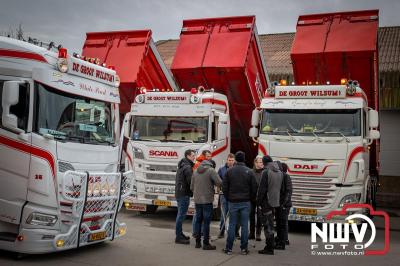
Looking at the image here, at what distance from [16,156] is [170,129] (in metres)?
5.21

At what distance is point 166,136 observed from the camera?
11625mm

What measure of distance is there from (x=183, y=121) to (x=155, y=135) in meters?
0.79

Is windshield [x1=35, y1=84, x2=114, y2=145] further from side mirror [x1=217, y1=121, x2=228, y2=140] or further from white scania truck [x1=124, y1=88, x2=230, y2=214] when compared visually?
side mirror [x1=217, y1=121, x2=228, y2=140]

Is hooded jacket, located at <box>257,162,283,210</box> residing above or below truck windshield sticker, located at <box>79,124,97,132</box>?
below

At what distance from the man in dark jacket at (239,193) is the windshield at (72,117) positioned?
87.1 inches

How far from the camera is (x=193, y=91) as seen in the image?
1178cm

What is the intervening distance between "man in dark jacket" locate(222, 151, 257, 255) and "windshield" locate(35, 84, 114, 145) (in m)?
2.21

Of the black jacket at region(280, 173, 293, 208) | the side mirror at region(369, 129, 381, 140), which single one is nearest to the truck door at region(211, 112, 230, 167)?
the black jacket at region(280, 173, 293, 208)

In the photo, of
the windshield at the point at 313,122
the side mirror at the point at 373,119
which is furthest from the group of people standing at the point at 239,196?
the side mirror at the point at 373,119

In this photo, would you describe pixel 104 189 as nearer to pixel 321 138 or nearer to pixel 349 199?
pixel 321 138

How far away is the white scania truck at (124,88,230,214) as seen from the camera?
11352 millimetres

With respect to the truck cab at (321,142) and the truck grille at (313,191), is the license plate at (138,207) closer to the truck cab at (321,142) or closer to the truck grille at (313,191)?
the truck cab at (321,142)

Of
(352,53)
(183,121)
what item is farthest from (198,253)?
(352,53)
